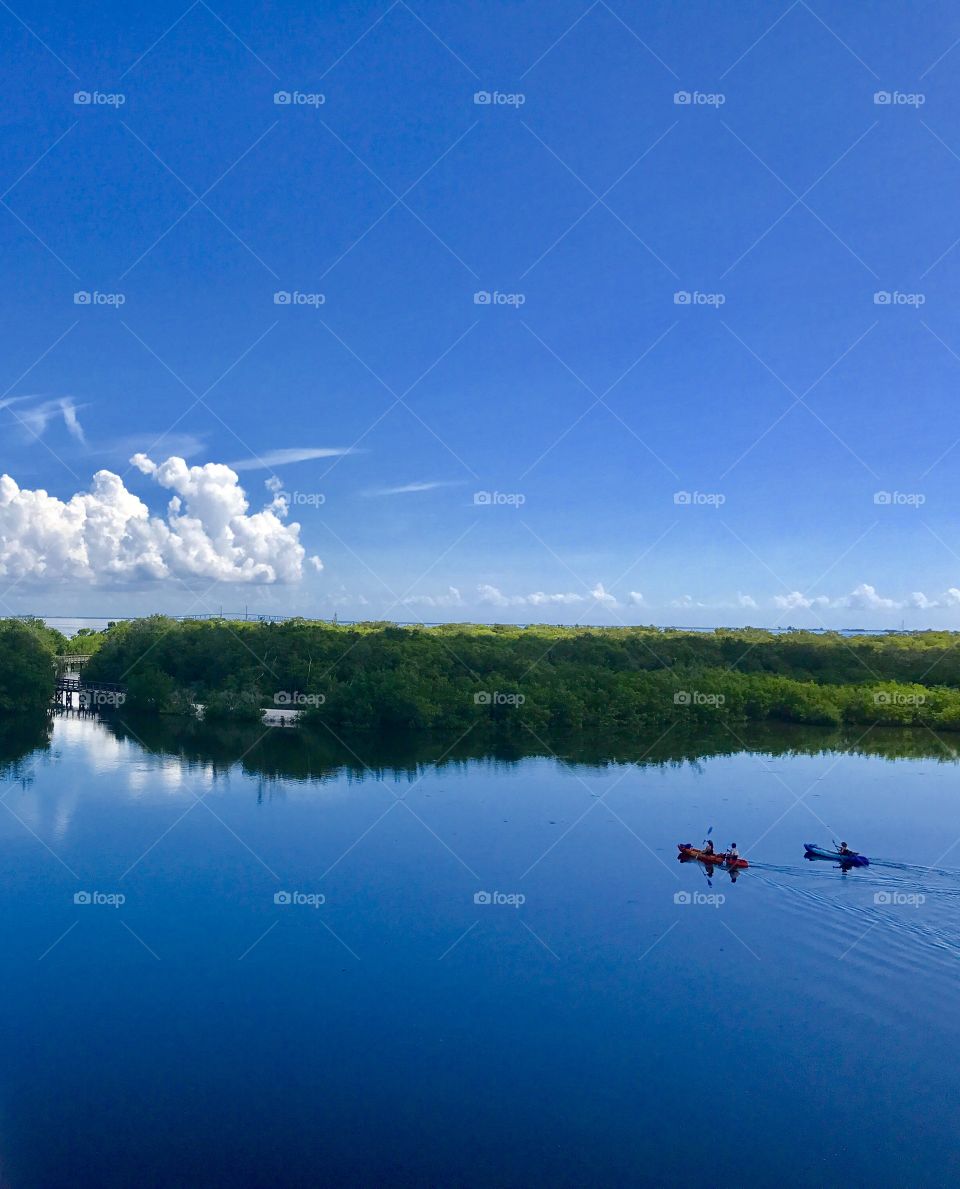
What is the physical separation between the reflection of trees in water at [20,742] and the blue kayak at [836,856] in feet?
78.7

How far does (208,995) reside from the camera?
14.2 metres

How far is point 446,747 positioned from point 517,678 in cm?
994

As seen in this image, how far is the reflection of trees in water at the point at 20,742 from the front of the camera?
3055 centimetres

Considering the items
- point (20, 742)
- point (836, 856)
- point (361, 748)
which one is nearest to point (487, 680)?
point (361, 748)

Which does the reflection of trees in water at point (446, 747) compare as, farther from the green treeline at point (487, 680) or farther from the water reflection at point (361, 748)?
the green treeline at point (487, 680)

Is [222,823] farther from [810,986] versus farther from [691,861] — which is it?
[810,986]

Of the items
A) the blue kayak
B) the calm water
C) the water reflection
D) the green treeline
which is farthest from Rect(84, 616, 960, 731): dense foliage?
the blue kayak

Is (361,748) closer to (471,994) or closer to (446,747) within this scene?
(446,747)

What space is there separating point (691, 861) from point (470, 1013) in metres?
9.01

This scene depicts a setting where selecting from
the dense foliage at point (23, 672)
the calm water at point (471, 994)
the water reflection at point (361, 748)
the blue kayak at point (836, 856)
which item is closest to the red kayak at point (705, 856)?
the calm water at point (471, 994)

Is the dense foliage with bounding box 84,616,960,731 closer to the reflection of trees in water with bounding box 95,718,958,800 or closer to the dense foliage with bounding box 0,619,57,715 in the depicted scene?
the reflection of trees in water with bounding box 95,718,958,800

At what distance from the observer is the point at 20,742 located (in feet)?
124

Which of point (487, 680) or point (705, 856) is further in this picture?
point (487, 680)

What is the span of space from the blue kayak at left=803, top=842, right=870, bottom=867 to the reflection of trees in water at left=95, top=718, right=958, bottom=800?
495 inches
